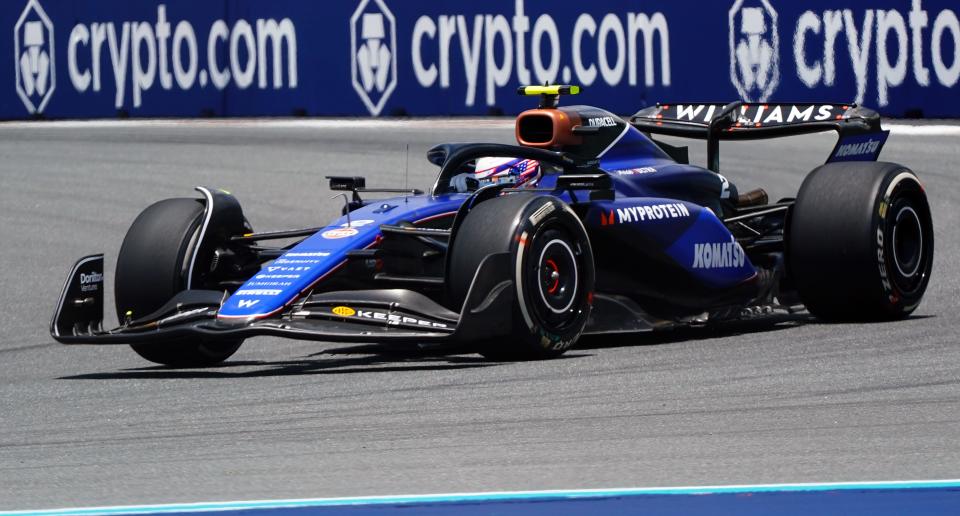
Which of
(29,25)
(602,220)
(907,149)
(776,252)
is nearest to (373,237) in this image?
(602,220)

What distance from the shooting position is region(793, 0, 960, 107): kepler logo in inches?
705

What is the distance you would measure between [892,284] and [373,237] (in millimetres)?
2941

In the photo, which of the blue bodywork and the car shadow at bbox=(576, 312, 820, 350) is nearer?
the blue bodywork

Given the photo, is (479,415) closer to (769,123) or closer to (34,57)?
(769,123)

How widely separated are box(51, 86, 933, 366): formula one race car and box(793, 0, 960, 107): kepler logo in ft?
27.1

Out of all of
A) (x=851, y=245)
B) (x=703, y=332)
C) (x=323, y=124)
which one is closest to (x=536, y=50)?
(x=323, y=124)

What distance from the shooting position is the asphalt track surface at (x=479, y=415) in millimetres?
5086

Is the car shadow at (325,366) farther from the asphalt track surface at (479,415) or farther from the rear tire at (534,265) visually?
the rear tire at (534,265)

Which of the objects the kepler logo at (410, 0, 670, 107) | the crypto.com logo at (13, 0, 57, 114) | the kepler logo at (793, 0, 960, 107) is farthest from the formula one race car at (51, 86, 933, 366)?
the crypto.com logo at (13, 0, 57, 114)

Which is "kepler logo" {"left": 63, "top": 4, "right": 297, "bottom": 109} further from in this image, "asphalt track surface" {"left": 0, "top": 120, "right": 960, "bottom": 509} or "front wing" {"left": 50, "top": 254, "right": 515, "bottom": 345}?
"front wing" {"left": 50, "top": 254, "right": 515, "bottom": 345}

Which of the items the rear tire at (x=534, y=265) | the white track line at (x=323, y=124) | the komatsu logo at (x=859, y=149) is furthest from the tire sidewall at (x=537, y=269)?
the white track line at (x=323, y=124)

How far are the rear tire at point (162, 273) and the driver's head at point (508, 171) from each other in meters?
1.51

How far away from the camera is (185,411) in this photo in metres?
6.59

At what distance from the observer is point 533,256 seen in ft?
25.4
